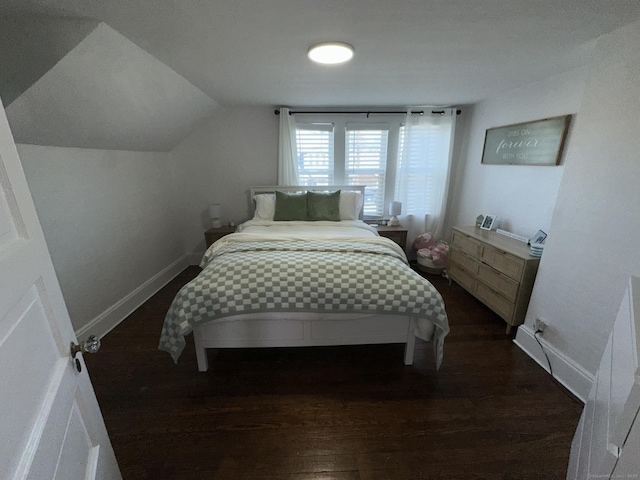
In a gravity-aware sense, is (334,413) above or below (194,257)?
below

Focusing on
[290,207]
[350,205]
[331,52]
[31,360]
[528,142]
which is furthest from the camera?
[350,205]

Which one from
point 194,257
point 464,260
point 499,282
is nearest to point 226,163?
point 194,257

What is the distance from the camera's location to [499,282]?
224cm

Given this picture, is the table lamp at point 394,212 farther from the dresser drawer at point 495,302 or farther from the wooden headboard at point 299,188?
the dresser drawer at point 495,302

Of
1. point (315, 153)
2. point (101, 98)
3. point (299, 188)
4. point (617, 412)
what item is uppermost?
point (101, 98)

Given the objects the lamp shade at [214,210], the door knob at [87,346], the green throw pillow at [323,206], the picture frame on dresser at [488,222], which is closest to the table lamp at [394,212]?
the green throw pillow at [323,206]

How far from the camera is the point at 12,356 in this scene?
51 centimetres

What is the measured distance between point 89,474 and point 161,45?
2.00 m

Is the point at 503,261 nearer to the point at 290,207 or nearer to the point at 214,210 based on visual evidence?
the point at 290,207

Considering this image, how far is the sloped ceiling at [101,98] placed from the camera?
1.46 meters

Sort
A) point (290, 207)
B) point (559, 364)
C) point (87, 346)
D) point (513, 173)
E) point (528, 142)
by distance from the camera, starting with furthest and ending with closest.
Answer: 1. point (290, 207)
2. point (513, 173)
3. point (528, 142)
4. point (559, 364)
5. point (87, 346)

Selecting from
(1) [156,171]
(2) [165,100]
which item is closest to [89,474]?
(2) [165,100]

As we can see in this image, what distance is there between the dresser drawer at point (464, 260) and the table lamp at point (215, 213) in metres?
2.81

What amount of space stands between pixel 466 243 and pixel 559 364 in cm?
121
